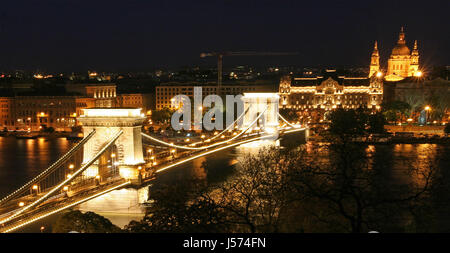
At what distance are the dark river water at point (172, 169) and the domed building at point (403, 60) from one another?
729 inches

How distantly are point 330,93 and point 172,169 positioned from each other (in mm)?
26217

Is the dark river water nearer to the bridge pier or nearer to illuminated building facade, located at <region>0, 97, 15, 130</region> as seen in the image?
the bridge pier

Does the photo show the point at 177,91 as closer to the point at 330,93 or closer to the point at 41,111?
the point at 330,93

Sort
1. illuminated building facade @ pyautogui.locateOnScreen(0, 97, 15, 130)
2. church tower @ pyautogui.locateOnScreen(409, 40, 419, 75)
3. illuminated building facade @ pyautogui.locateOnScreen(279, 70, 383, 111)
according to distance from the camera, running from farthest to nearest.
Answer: church tower @ pyautogui.locateOnScreen(409, 40, 419, 75)
illuminated building facade @ pyautogui.locateOnScreen(279, 70, 383, 111)
illuminated building facade @ pyautogui.locateOnScreen(0, 97, 15, 130)

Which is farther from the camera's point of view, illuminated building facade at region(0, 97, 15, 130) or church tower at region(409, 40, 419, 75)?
church tower at region(409, 40, 419, 75)

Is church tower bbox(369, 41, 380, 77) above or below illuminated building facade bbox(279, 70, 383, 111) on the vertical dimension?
above

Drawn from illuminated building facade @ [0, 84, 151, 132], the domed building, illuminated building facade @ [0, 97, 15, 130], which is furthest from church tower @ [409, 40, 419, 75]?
illuminated building facade @ [0, 97, 15, 130]

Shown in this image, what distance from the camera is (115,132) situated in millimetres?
11344

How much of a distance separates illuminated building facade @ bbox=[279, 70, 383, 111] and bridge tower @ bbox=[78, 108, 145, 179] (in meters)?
30.1

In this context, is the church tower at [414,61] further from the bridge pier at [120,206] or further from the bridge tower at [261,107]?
the bridge pier at [120,206]

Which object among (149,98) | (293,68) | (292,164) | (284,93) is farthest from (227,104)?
(293,68)

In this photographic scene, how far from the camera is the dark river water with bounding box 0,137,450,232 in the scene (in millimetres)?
14961

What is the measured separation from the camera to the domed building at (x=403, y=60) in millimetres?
42656
